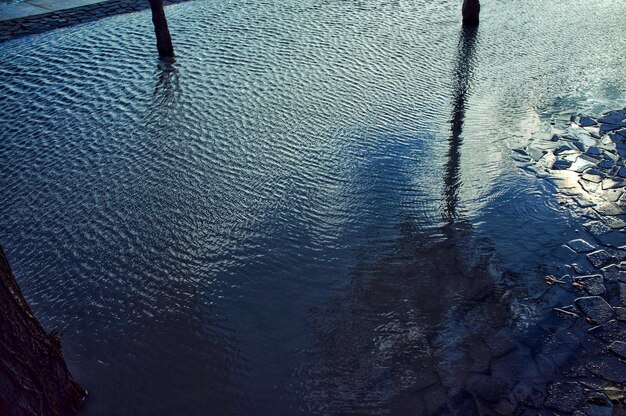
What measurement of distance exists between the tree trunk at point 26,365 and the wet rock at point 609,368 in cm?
332

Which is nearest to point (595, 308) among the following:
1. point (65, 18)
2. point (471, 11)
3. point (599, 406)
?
point (599, 406)

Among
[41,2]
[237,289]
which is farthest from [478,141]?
[41,2]

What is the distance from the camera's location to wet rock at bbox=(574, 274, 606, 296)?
4570 mm

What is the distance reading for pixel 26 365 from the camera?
136 inches

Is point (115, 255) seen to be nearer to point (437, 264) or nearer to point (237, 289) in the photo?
point (237, 289)

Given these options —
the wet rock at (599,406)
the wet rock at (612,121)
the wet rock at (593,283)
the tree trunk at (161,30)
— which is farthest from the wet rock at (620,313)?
the tree trunk at (161,30)

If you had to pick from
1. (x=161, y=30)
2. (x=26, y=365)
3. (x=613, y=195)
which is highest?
(x=161, y=30)

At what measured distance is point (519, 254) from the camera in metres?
5.02

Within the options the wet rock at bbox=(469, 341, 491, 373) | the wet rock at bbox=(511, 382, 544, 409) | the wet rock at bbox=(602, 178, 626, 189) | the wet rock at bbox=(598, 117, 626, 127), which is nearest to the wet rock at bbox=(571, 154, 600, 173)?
the wet rock at bbox=(602, 178, 626, 189)

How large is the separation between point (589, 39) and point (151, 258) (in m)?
7.73

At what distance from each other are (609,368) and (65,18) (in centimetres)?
1057

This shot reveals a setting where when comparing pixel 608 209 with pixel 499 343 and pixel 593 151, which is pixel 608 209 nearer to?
pixel 593 151

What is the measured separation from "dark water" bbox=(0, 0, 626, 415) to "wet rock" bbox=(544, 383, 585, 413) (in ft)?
0.29

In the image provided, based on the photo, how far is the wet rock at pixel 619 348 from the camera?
13.3 ft
